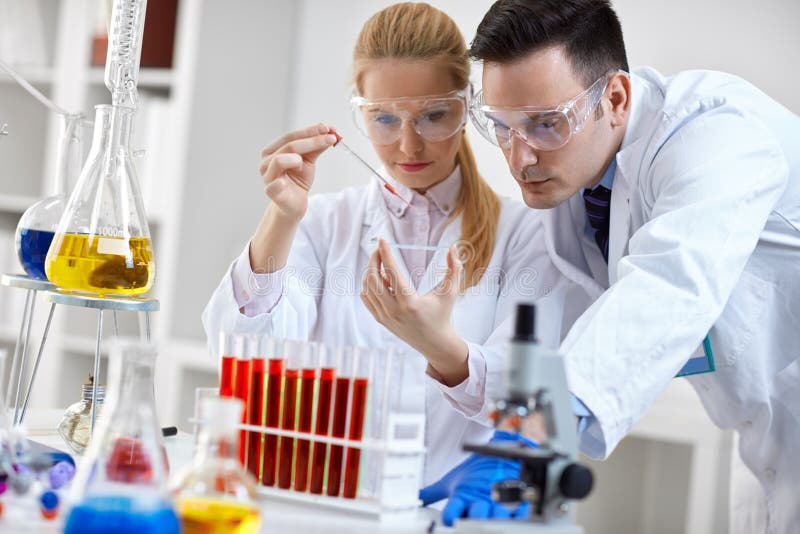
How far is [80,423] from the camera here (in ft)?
4.74

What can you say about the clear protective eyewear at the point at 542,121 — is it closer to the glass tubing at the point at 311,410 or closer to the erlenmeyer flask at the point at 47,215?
the glass tubing at the point at 311,410

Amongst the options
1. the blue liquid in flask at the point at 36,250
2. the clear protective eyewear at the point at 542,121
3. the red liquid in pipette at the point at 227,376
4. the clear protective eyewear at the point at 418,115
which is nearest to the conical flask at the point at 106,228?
the blue liquid in flask at the point at 36,250

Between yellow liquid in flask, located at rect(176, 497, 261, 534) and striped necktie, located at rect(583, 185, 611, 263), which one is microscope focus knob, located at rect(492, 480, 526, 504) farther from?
striped necktie, located at rect(583, 185, 611, 263)

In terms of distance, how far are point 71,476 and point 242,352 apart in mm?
273

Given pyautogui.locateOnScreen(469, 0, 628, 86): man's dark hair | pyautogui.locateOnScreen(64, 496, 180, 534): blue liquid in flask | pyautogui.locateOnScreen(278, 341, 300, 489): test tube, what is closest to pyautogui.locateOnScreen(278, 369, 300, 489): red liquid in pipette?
pyautogui.locateOnScreen(278, 341, 300, 489): test tube

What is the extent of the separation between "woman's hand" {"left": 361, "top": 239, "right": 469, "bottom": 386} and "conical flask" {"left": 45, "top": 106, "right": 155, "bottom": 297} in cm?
36

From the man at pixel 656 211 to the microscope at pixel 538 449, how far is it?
0.23m

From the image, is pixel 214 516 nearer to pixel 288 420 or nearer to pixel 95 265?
pixel 288 420

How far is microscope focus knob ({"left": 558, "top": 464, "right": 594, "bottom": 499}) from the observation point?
99 cm

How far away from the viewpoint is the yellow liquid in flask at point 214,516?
0.88m

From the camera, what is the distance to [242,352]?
1.21 meters

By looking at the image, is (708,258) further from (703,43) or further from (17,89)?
(17,89)

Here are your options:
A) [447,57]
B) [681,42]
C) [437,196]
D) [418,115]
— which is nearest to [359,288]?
[437,196]

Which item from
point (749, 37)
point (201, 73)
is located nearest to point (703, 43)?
point (749, 37)
